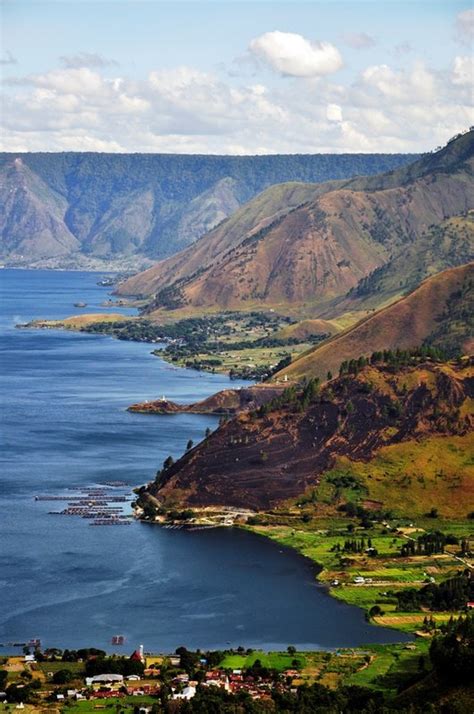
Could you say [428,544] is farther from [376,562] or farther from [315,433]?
[315,433]

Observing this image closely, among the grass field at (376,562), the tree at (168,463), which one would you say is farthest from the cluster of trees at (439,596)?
the tree at (168,463)

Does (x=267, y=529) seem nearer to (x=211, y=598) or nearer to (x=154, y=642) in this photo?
(x=211, y=598)

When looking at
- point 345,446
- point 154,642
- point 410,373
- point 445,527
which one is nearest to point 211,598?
point 154,642

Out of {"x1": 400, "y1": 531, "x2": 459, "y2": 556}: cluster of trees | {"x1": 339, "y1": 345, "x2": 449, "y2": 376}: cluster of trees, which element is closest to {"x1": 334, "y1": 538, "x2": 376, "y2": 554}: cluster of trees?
{"x1": 400, "y1": 531, "x2": 459, "y2": 556}: cluster of trees

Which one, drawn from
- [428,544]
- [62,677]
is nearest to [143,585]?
[62,677]

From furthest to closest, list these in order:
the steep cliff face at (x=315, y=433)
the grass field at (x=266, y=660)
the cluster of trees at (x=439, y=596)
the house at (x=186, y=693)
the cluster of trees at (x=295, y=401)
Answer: the cluster of trees at (x=295, y=401), the steep cliff face at (x=315, y=433), the cluster of trees at (x=439, y=596), the grass field at (x=266, y=660), the house at (x=186, y=693)

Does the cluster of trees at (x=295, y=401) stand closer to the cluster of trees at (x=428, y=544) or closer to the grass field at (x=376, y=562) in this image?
the grass field at (x=376, y=562)

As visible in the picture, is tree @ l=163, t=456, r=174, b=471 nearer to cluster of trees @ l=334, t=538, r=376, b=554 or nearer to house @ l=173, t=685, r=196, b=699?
→ cluster of trees @ l=334, t=538, r=376, b=554
